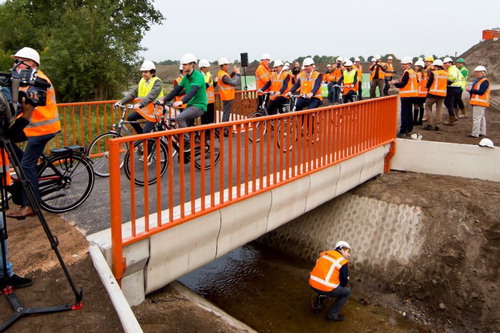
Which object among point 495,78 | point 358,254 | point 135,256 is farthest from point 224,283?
point 495,78

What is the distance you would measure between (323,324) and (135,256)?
3521 mm

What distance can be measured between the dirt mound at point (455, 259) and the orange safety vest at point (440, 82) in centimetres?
421

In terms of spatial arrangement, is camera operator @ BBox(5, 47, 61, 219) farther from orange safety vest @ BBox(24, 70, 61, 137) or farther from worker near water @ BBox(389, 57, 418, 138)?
worker near water @ BBox(389, 57, 418, 138)

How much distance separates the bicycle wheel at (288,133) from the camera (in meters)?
6.49

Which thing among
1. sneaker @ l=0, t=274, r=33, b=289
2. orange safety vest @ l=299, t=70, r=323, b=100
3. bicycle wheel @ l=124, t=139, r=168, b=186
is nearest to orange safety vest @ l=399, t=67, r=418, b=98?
orange safety vest @ l=299, t=70, r=323, b=100

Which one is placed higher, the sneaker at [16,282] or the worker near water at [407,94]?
the worker near water at [407,94]

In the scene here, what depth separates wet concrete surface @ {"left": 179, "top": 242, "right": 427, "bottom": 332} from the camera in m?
6.79

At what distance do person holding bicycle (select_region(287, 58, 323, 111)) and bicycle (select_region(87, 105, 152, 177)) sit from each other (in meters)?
3.79

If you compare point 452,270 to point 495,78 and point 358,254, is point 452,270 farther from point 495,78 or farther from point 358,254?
point 495,78

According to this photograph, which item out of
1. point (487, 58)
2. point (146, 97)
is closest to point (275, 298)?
point (146, 97)

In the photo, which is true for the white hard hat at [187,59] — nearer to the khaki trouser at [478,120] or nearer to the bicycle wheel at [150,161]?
the bicycle wheel at [150,161]

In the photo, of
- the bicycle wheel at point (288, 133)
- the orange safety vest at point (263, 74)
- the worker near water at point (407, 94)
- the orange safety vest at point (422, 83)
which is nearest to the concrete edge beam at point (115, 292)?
the bicycle wheel at point (288, 133)

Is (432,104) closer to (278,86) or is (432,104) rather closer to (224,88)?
(278,86)

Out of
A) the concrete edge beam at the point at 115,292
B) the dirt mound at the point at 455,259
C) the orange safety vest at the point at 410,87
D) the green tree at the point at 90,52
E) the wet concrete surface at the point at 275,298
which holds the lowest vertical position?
the wet concrete surface at the point at 275,298
